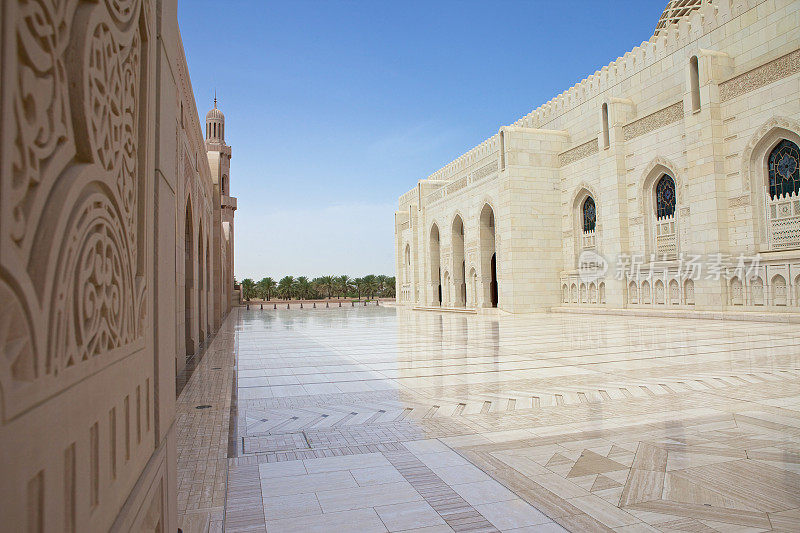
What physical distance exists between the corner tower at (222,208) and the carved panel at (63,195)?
43.7 ft

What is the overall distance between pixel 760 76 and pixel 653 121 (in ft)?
9.49

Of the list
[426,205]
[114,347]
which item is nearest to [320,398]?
[114,347]

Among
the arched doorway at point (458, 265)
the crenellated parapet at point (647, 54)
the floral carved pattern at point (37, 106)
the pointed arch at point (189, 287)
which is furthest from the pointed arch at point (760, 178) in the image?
the floral carved pattern at point (37, 106)

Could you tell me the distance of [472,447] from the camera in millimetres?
3082

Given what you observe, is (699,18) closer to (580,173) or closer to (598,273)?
(580,173)

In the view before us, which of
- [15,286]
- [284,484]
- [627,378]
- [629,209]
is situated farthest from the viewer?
[629,209]

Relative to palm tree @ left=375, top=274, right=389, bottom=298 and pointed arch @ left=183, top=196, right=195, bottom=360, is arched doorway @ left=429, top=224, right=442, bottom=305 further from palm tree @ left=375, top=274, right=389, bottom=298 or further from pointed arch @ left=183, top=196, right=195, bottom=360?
palm tree @ left=375, top=274, right=389, bottom=298

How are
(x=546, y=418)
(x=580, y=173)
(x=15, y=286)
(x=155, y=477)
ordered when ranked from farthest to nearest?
(x=580, y=173) < (x=546, y=418) < (x=155, y=477) < (x=15, y=286)

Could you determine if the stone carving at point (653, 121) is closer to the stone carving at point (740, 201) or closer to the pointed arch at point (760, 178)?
the pointed arch at point (760, 178)

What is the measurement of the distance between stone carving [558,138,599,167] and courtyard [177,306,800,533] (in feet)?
35.0

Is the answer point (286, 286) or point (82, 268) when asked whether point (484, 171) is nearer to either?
point (82, 268)

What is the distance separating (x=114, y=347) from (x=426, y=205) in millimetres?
23541

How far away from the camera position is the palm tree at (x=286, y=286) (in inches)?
1757

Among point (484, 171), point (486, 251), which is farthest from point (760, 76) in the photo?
point (486, 251)
